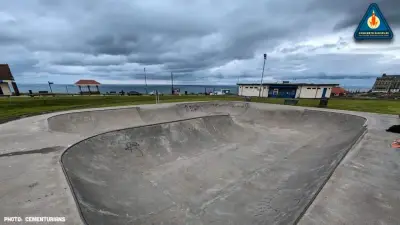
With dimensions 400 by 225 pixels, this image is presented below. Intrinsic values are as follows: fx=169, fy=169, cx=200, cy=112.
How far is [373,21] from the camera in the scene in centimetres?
1124

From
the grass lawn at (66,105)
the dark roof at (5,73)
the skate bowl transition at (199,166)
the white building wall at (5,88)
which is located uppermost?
the dark roof at (5,73)

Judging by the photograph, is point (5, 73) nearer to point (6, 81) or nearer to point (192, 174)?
point (6, 81)

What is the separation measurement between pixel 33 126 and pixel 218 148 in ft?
39.0

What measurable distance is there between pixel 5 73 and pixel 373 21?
59.9 meters

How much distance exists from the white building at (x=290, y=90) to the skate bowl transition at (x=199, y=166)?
23.9 metres

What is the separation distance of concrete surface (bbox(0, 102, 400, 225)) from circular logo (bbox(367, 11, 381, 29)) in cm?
673

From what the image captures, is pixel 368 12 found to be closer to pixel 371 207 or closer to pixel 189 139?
pixel 371 207

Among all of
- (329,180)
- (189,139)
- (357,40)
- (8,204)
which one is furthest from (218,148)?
(357,40)

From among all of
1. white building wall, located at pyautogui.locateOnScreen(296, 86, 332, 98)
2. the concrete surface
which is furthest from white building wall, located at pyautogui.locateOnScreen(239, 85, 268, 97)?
the concrete surface

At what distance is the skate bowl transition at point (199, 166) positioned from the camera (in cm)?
548

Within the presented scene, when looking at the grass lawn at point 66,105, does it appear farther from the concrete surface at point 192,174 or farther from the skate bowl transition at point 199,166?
the concrete surface at point 192,174

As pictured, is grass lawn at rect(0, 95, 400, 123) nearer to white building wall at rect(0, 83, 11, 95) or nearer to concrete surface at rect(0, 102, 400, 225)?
concrete surface at rect(0, 102, 400, 225)

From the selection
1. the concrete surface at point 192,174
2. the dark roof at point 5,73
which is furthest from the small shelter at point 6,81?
the concrete surface at point 192,174

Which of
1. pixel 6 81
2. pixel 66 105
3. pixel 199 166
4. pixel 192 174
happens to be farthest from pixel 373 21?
pixel 6 81
